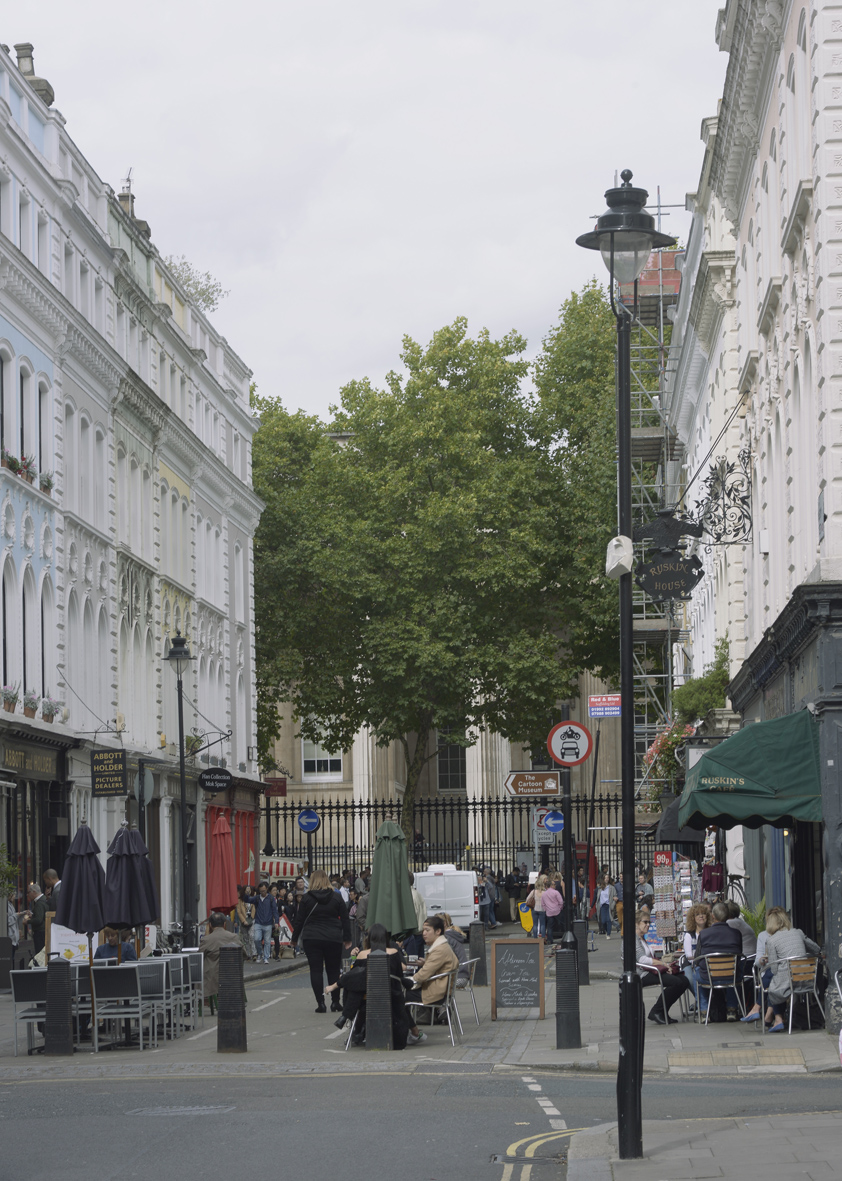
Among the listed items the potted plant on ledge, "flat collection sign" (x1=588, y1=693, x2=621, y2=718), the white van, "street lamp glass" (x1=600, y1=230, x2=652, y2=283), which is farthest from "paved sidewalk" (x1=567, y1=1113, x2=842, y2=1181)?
the white van

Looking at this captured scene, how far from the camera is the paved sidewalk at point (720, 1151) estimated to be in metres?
9.68

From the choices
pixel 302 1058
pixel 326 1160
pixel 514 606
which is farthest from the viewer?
pixel 514 606

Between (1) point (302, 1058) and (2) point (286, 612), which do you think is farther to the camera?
(2) point (286, 612)

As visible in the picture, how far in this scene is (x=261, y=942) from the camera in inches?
1459

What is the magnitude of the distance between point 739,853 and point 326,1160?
76.8ft

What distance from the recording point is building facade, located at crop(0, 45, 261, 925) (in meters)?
31.5

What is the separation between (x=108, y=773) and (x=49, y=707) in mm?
1707

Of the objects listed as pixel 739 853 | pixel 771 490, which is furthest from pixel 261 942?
pixel 771 490

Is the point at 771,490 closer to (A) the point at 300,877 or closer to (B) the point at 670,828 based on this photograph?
(B) the point at 670,828

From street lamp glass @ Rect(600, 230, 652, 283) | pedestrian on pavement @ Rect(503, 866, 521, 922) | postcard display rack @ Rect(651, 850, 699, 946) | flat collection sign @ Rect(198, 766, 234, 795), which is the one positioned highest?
street lamp glass @ Rect(600, 230, 652, 283)

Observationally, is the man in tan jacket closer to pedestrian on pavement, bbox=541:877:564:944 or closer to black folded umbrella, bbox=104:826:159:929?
black folded umbrella, bbox=104:826:159:929

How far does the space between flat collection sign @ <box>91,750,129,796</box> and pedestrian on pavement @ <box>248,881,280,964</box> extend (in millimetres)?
6673

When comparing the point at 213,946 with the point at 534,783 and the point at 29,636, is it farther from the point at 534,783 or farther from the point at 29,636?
the point at 29,636

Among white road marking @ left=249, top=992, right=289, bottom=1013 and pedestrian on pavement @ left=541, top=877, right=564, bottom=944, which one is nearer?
white road marking @ left=249, top=992, right=289, bottom=1013
